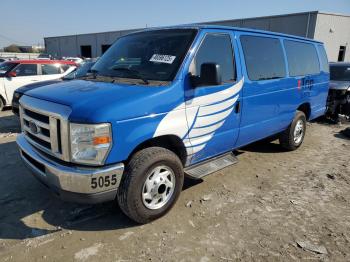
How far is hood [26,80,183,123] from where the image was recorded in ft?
9.15

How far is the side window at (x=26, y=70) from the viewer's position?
10.2 meters

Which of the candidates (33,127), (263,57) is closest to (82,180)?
(33,127)

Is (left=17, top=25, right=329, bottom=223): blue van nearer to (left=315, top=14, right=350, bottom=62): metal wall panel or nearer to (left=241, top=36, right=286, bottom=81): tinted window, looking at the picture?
(left=241, top=36, right=286, bottom=81): tinted window

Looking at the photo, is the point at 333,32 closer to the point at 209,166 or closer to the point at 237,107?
the point at 237,107

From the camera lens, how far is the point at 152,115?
3113 mm

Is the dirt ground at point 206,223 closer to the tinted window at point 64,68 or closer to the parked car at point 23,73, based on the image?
the parked car at point 23,73

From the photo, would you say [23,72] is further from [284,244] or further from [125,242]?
[284,244]

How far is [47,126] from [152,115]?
1.07 meters

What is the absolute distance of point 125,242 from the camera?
312cm

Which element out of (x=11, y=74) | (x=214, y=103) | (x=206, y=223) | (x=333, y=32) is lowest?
(x=206, y=223)

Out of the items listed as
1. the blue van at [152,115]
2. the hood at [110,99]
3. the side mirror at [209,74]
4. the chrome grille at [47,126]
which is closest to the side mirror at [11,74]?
the blue van at [152,115]

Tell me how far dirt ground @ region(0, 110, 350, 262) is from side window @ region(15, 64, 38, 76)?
6224mm

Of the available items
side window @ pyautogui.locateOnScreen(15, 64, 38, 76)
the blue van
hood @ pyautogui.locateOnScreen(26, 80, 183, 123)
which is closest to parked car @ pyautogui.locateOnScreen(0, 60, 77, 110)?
side window @ pyautogui.locateOnScreen(15, 64, 38, 76)

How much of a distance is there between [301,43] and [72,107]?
479 centimetres
